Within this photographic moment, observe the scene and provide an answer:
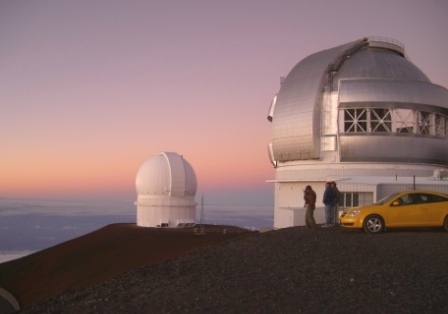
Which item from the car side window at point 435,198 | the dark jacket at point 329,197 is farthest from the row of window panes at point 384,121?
the car side window at point 435,198

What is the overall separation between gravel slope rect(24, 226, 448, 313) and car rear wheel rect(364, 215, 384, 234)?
1.43 metres

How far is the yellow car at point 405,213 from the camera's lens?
14.6m

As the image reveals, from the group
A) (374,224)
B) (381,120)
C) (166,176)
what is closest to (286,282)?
(374,224)

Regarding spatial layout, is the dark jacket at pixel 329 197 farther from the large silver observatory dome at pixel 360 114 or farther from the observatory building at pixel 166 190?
the observatory building at pixel 166 190

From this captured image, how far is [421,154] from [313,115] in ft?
18.4

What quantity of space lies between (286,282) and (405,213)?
7.01m

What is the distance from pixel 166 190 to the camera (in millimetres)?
32719

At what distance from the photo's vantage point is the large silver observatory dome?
25281 millimetres

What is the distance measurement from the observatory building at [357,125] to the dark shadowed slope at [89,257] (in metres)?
4.98

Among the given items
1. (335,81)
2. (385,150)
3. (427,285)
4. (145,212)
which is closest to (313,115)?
(335,81)

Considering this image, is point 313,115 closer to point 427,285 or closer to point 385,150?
point 385,150

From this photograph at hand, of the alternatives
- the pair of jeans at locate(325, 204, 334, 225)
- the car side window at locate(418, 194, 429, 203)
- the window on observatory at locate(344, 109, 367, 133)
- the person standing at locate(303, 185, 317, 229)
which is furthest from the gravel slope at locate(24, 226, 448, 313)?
the window on observatory at locate(344, 109, 367, 133)

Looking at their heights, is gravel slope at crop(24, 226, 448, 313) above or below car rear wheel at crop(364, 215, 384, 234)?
below

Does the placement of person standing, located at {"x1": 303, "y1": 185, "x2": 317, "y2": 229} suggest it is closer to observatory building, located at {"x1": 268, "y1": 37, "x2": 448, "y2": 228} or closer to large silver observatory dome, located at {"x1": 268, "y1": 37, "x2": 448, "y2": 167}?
observatory building, located at {"x1": 268, "y1": 37, "x2": 448, "y2": 228}
